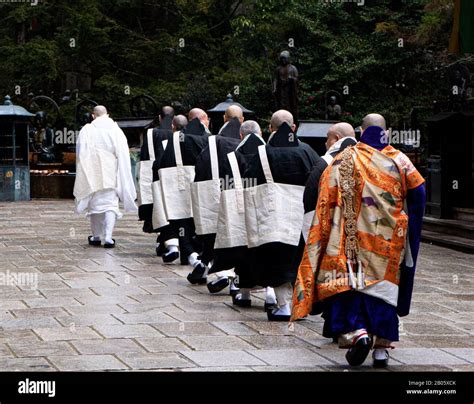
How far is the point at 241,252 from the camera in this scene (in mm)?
9664

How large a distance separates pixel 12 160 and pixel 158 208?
38.2 ft

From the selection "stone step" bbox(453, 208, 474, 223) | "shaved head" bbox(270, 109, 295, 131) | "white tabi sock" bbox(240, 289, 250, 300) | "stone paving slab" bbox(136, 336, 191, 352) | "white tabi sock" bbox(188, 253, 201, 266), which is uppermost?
"shaved head" bbox(270, 109, 295, 131)

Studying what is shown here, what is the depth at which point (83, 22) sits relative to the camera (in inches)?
1270

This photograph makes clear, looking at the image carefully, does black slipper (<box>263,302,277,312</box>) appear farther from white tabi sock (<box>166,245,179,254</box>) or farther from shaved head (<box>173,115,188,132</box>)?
shaved head (<box>173,115,188,132</box>)

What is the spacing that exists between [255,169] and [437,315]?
210cm

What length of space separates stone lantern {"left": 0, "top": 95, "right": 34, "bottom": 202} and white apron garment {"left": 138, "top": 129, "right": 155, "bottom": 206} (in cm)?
1030

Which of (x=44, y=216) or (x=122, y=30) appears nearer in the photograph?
(x=44, y=216)

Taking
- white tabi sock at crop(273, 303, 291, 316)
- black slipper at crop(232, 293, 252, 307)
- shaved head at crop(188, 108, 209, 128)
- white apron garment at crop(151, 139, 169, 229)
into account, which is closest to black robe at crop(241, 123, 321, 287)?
white tabi sock at crop(273, 303, 291, 316)

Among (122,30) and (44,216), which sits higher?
(122,30)

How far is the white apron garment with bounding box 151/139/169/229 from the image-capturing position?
12.7 meters

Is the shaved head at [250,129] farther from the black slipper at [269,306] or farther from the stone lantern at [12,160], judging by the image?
the stone lantern at [12,160]

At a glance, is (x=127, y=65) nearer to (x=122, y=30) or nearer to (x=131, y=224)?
(x=122, y=30)

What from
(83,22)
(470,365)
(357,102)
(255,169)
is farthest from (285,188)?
(83,22)

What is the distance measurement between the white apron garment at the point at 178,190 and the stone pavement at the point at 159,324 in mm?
659
